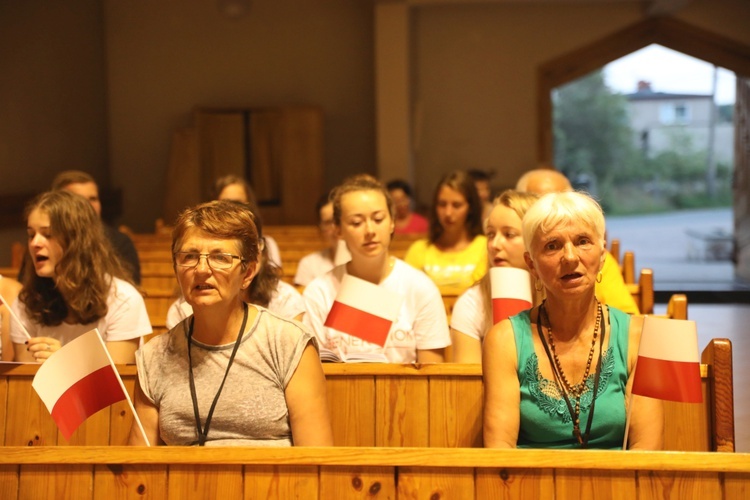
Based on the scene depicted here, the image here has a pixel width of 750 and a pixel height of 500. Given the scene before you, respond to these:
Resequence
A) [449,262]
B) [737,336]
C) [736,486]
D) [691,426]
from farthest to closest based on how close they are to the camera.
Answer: [737,336]
[449,262]
[691,426]
[736,486]

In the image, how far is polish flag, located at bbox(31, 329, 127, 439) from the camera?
2121 mm

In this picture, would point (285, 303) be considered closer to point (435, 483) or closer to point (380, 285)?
point (380, 285)

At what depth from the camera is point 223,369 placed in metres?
2.26

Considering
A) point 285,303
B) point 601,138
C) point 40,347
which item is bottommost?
point 40,347

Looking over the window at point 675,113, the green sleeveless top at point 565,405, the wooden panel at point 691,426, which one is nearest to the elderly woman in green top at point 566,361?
the green sleeveless top at point 565,405

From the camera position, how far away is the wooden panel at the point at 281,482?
5.98ft

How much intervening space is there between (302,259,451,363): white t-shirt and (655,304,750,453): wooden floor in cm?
163

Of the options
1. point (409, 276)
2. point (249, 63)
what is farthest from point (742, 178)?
point (409, 276)

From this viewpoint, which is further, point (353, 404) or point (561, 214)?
point (353, 404)

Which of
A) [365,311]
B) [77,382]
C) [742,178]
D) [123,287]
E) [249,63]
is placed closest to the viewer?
[77,382]

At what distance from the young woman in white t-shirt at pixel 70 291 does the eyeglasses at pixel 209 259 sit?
97cm

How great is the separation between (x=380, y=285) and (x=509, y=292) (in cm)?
67

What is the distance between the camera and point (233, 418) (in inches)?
88.2

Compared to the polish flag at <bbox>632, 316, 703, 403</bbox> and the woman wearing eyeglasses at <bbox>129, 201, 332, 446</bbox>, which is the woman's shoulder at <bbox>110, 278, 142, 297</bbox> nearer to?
the woman wearing eyeglasses at <bbox>129, 201, 332, 446</bbox>
